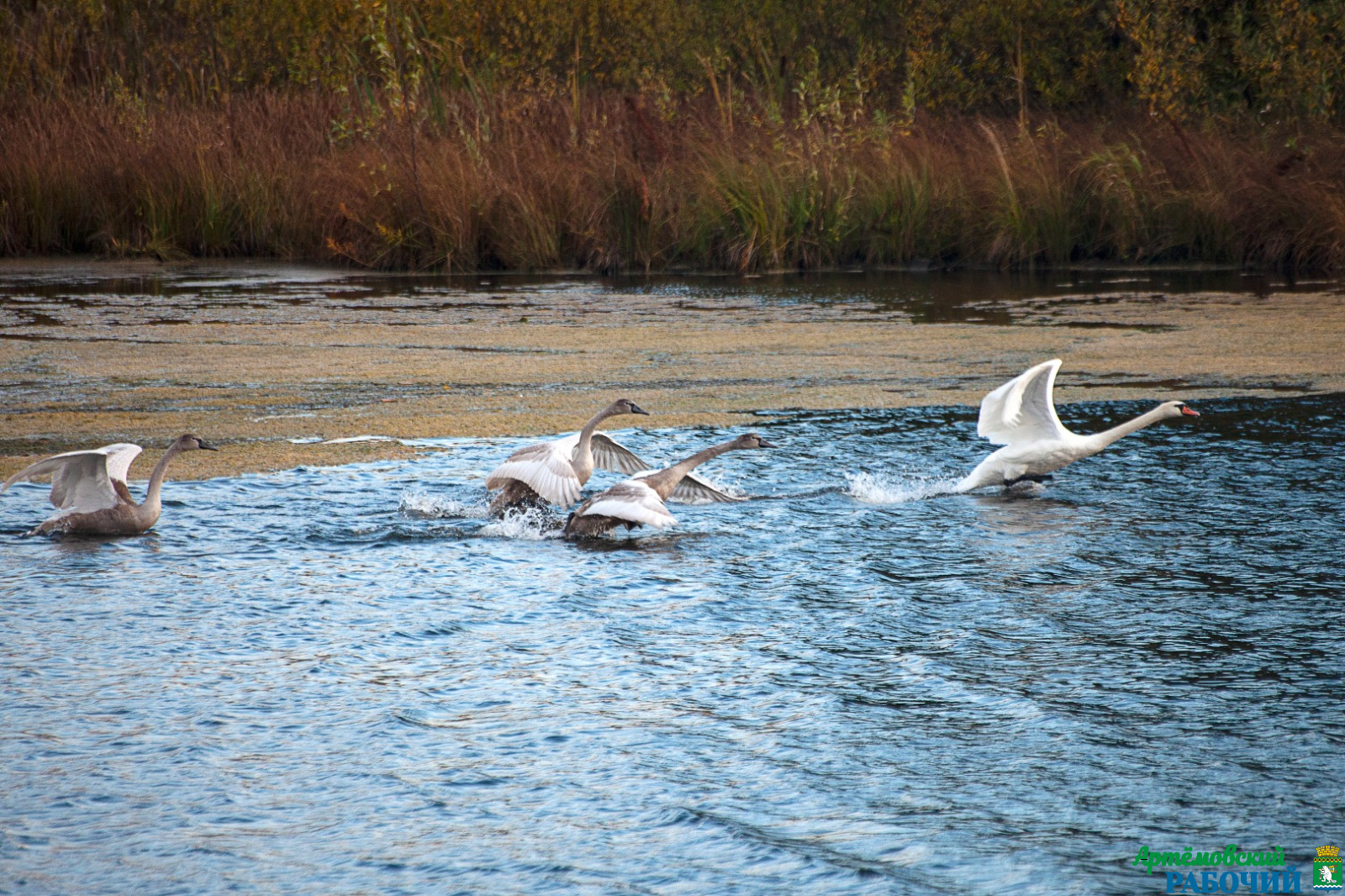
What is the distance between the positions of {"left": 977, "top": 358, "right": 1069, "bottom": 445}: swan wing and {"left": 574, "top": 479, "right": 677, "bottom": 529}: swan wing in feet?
4.57

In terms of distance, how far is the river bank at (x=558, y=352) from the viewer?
6.55 metres

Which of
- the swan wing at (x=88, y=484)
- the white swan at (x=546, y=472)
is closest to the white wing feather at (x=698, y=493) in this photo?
the white swan at (x=546, y=472)

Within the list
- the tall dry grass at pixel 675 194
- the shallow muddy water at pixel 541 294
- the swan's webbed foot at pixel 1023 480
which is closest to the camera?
the swan's webbed foot at pixel 1023 480

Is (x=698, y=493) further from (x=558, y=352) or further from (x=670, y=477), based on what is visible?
(x=558, y=352)

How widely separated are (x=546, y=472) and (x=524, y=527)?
0.22 metres

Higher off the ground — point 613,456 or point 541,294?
point 541,294

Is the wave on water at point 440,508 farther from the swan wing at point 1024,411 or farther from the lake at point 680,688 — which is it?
the swan wing at point 1024,411

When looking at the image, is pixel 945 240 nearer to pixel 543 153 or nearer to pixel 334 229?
pixel 543 153

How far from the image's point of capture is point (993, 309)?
397 inches

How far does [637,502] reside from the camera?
477 centimetres

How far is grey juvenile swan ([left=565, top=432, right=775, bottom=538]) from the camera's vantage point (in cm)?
473

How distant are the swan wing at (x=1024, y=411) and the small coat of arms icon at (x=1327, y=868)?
293 centimetres

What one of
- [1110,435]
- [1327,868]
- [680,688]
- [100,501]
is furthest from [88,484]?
[1327,868]

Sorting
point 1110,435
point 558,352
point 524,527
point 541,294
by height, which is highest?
point 541,294
